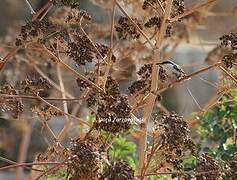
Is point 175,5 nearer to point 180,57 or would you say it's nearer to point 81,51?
point 81,51

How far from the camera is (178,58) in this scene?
6.16m

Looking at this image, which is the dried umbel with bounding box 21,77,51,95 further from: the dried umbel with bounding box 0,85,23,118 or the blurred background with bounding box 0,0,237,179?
the blurred background with bounding box 0,0,237,179

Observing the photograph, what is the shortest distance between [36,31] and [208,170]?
51 centimetres

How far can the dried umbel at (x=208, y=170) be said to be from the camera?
120 centimetres

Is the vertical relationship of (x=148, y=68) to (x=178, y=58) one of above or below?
below

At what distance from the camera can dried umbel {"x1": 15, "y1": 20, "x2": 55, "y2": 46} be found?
1408 mm

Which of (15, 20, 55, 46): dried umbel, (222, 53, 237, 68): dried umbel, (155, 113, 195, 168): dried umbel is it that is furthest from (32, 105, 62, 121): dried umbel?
(222, 53, 237, 68): dried umbel

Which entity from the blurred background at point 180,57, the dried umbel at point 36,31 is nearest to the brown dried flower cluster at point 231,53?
the dried umbel at point 36,31

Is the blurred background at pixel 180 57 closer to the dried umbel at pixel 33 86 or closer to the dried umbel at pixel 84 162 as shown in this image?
the dried umbel at pixel 33 86

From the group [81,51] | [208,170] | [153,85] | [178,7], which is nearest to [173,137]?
[208,170]

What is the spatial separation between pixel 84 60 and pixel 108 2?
1.24 meters

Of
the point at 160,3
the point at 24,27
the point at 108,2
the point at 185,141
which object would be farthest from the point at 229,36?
the point at 108,2

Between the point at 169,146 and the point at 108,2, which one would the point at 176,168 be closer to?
the point at 169,146

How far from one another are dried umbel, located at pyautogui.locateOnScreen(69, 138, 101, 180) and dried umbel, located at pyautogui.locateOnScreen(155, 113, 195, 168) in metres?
0.14
